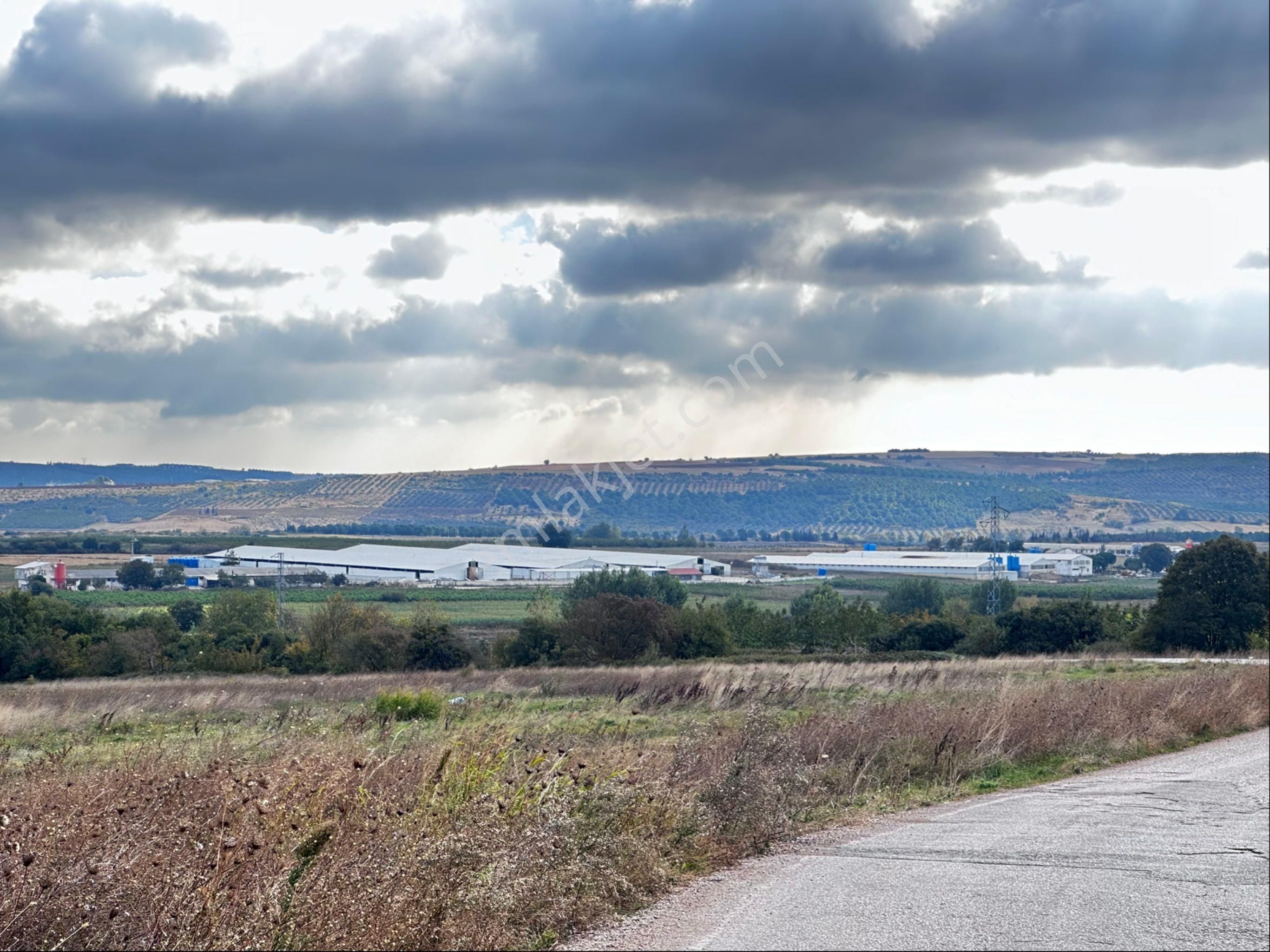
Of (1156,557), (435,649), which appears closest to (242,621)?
(435,649)

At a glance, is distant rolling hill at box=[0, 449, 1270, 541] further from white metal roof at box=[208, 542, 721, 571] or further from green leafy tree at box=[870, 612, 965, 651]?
green leafy tree at box=[870, 612, 965, 651]

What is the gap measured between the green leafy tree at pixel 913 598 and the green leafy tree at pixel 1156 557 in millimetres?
44461

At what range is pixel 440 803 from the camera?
843cm

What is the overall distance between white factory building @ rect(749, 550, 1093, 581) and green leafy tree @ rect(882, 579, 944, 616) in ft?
69.3

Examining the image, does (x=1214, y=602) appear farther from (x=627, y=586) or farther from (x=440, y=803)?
(x=440, y=803)

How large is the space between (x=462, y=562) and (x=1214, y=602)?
40327mm

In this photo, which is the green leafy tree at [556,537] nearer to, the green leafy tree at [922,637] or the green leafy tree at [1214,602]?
the green leafy tree at [922,637]

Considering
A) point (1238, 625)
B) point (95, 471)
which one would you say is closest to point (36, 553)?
point (95, 471)

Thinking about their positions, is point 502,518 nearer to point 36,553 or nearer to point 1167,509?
point 36,553

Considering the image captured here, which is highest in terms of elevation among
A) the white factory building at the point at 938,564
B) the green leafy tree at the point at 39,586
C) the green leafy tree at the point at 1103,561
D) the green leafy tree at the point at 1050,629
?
the green leafy tree at the point at 39,586

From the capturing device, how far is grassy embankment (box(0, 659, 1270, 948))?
616 centimetres

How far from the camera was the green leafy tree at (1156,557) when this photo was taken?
10769 cm

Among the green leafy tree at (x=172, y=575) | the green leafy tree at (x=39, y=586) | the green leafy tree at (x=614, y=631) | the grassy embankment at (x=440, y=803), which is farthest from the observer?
the green leafy tree at (x=172, y=575)

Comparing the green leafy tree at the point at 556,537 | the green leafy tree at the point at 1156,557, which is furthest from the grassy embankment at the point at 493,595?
the green leafy tree at the point at 1156,557
